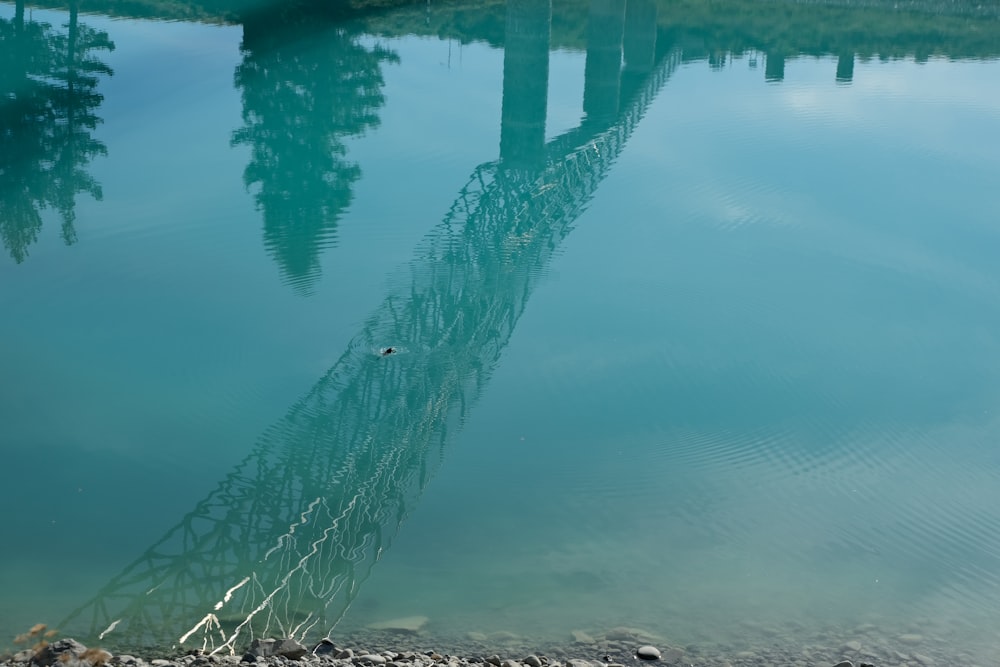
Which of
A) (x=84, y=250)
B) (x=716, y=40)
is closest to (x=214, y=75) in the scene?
(x=84, y=250)

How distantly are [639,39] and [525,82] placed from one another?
913 centimetres

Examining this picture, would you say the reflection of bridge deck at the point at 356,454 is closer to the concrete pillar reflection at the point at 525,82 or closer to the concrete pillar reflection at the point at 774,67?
the concrete pillar reflection at the point at 525,82

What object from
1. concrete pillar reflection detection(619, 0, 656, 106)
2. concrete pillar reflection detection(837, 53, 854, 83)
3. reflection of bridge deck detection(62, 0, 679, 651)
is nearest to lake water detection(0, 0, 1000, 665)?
reflection of bridge deck detection(62, 0, 679, 651)

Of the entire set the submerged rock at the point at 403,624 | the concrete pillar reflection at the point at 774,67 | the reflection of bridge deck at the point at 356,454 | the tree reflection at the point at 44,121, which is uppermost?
the concrete pillar reflection at the point at 774,67

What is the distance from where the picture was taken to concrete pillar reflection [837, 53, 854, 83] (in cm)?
3703

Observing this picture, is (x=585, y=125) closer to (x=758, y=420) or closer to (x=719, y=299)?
(x=719, y=299)

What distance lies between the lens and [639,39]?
3706 cm

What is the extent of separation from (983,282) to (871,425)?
6.70 metres

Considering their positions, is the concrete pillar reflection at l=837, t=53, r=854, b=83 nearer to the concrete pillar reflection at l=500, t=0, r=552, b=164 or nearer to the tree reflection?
the concrete pillar reflection at l=500, t=0, r=552, b=164

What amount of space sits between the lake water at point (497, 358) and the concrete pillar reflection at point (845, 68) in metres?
3.63

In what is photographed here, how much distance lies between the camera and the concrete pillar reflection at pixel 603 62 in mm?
30922

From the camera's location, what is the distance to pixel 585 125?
96.0 ft

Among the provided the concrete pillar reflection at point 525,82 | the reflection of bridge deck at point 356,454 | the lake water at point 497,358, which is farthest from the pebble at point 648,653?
the concrete pillar reflection at point 525,82

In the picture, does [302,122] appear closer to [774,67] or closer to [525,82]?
[525,82]
